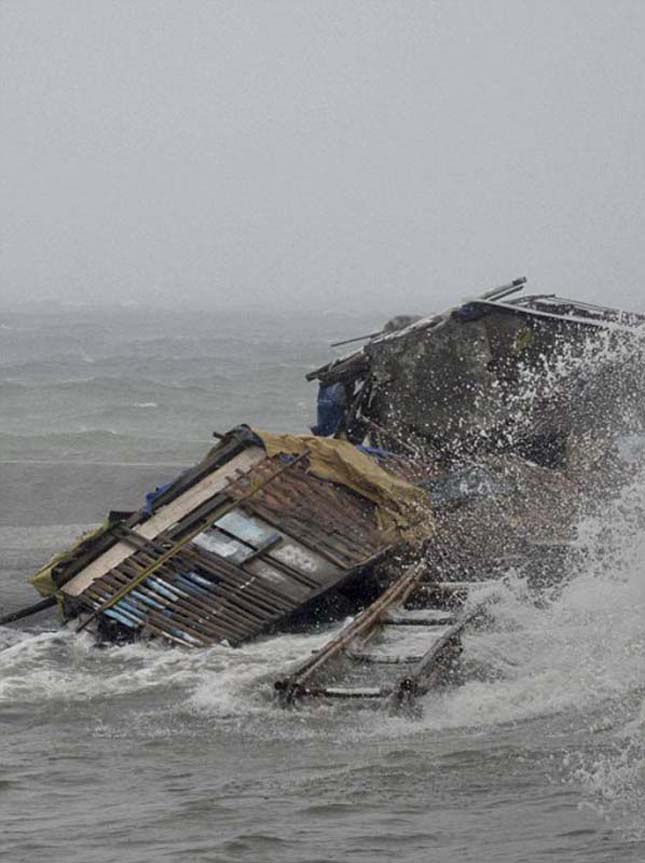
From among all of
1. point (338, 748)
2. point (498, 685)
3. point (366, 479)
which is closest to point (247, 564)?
point (366, 479)

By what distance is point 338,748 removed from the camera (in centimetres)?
998

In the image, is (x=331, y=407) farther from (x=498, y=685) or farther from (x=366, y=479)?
(x=498, y=685)

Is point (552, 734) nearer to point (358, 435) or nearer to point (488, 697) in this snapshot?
point (488, 697)

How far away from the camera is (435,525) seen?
15.7 m

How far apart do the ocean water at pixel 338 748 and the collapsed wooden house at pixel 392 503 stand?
0.42 m

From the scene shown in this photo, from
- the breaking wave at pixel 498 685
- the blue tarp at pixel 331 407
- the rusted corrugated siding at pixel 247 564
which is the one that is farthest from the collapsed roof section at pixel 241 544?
the blue tarp at pixel 331 407

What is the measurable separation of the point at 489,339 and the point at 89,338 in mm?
57971

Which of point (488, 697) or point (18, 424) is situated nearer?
point (488, 697)

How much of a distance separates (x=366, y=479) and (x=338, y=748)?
5.59 meters

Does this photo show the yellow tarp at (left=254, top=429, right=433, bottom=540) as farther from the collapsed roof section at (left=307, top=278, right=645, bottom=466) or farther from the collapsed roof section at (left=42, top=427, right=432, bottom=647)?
the collapsed roof section at (left=307, top=278, right=645, bottom=466)

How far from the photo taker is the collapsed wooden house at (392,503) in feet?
44.4

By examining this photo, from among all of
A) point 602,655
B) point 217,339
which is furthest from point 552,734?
point 217,339

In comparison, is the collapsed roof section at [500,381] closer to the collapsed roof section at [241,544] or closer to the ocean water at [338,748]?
the ocean water at [338,748]

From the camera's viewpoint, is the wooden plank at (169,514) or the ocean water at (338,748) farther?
the wooden plank at (169,514)
